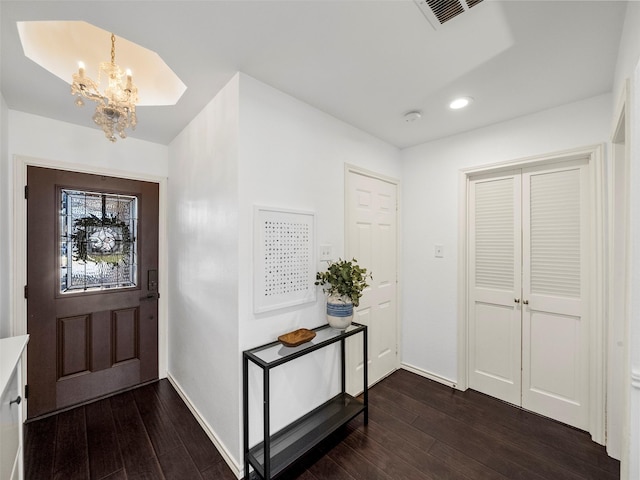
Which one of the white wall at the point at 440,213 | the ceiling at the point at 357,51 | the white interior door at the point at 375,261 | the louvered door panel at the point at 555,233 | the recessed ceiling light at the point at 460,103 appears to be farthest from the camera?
the white interior door at the point at 375,261

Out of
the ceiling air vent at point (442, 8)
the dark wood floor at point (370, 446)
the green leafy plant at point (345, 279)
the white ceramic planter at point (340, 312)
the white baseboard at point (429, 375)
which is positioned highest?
the ceiling air vent at point (442, 8)

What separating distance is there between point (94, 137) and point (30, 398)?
221cm

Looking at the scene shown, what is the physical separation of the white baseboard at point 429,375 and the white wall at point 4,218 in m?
3.44

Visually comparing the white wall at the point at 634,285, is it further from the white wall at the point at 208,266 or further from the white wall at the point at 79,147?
A: the white wall at the point at 79,147

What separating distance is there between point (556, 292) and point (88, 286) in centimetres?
396

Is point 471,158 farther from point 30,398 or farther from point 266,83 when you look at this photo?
point 30,398

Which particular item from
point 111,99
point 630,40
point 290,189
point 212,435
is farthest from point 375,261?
point 111,99

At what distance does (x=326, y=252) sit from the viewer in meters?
2.18

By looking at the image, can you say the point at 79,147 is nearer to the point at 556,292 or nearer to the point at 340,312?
the point at 340,312

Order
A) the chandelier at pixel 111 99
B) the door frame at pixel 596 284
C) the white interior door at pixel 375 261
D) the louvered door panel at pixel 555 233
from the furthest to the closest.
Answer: the white interior door at pixel 375 261, the louvered door panel at pixel 555 233, the door frame at pixel 596 284, the chandelier at pixel 111 99

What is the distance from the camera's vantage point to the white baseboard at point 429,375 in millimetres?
2686

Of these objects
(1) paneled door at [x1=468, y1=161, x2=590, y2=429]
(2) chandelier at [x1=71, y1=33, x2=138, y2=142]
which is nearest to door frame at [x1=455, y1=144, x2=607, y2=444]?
(1) paneled door at [x1=468, y1=161, x2=590, y2=429]

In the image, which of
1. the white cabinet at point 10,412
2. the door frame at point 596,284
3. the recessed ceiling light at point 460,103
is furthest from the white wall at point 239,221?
the door frame at point 596,284

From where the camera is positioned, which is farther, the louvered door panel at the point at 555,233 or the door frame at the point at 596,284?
the louvered door panel at the point at 555,233
